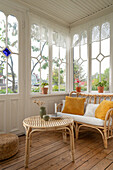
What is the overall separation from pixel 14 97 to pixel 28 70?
0.69 metres

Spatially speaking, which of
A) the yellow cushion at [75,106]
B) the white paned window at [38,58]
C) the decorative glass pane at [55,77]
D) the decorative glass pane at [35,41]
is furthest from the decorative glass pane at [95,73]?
the decorative glass pane at [35,41]

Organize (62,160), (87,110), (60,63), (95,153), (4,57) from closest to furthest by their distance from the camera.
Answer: (62,160), (95,153), (4,57), (87,110), (60,63)

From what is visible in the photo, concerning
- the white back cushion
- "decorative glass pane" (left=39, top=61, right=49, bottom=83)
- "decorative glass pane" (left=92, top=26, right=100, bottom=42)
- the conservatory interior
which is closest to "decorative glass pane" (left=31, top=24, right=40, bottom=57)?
the conservatory interior

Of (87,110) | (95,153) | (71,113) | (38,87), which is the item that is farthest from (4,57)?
(95,153)

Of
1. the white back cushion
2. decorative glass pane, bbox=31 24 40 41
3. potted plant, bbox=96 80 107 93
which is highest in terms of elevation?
decorative glass pane, bbox=31 24 40 41

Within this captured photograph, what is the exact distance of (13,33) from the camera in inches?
115

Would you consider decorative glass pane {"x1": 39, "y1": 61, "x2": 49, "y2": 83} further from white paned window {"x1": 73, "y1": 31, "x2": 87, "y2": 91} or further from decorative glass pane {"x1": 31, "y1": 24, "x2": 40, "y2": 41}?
white paned window {"x1": 73, "y1": 31, "x2": 87, "y2": 91}

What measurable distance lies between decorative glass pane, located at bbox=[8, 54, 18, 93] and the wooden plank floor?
1086 mm

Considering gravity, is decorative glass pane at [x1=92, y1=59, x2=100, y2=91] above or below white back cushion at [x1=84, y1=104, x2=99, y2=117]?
above

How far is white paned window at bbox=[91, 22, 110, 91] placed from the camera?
332 cm

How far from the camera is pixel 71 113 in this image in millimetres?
3066

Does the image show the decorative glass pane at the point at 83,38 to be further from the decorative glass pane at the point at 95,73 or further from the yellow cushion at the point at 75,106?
the yellow cushion at the point at 75,106

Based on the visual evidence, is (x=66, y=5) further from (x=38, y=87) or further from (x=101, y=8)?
(x=38, y=87)

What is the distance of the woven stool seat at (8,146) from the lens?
193 centimetres
